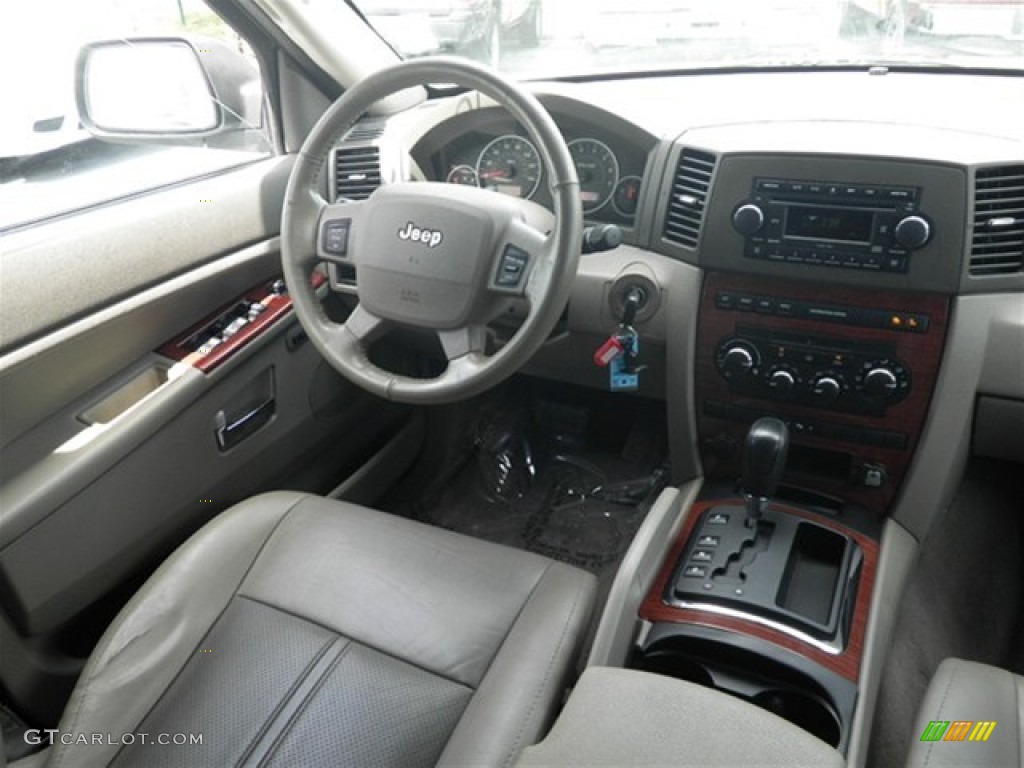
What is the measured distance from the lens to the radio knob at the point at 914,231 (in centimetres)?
139

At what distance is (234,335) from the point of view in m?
1.67

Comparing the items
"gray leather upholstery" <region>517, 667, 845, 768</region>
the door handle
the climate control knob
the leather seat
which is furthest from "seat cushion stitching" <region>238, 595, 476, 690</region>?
the climate control knob

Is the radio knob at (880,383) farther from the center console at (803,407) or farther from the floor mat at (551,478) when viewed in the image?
the floor mat at (551,478)

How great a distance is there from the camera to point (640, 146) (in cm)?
171

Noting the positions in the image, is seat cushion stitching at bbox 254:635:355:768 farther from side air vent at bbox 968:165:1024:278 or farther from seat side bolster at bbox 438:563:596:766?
side air vent at bbox 968:165:1024:278

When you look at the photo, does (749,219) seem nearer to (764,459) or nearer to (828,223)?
(828,223)

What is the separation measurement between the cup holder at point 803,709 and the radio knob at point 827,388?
556 millimetres

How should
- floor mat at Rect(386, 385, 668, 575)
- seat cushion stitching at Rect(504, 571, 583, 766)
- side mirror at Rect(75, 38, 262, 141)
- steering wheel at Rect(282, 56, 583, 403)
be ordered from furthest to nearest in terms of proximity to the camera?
floor mat at Rect(386, 385, 668, 575), side mirror at Rect(75, 38, 262, 141), steering wheel at Rect(282, 56, 583, 403), seat cushion stitching at Rect(504, 571, 583, 766)

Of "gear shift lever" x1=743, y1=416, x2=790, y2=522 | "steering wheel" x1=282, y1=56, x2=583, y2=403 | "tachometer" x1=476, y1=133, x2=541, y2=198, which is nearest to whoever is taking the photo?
"steering wheel" x1=282, y1=56, x2=583, y2=403

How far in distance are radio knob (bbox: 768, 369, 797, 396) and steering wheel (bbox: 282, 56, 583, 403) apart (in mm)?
552

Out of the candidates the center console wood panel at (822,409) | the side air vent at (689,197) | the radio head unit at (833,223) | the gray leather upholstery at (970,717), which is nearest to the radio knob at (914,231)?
the radio head unit at (833,223)

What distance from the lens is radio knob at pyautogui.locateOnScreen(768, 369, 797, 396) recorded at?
1.61 meters

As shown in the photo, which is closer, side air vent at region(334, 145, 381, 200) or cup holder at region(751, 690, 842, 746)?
cup holder at region(751, 690, 842, 746)

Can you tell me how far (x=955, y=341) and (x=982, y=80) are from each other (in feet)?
2.13
